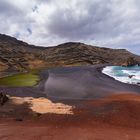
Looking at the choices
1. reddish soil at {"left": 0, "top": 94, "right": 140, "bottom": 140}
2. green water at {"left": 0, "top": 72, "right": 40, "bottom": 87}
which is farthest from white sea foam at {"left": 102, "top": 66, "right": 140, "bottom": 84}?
reddish soil at {"left": 0, "top": 94, "right": 140, "bottom": 140}

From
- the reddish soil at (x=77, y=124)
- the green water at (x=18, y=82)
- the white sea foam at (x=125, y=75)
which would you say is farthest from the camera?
the white sea foam at (x=125, y=75)

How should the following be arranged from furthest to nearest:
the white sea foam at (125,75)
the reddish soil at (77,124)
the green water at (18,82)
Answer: the white sea foam at (125,75) → the green water at (18,82) → the reddish soil at (77,124)

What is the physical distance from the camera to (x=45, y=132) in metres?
16.5

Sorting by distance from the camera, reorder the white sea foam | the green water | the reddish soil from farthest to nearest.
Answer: the white sea foam < the green water < the reddish soil

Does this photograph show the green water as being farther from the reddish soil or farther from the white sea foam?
the reddish soil

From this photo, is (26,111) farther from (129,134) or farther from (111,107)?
(129,134)

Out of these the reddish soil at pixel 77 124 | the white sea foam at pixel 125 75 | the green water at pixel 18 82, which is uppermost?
the white sea foam at pixel 125 75

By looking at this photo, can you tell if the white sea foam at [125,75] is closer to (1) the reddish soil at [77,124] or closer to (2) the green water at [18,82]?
(2) the green water at [18,82]

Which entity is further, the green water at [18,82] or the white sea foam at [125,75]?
the white sea foam at [125,75]

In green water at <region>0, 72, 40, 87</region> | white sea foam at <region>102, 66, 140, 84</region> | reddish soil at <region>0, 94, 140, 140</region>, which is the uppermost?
white sea foam at <region>102, 66, 140, 84</region>

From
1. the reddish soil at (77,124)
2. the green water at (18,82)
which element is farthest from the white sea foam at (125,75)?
the reddish soil at (77,124)

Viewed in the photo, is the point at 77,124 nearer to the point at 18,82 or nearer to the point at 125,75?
the point at 18,82

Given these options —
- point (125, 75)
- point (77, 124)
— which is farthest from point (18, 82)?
point (77, 124)

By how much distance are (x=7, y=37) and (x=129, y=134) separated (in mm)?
184970
